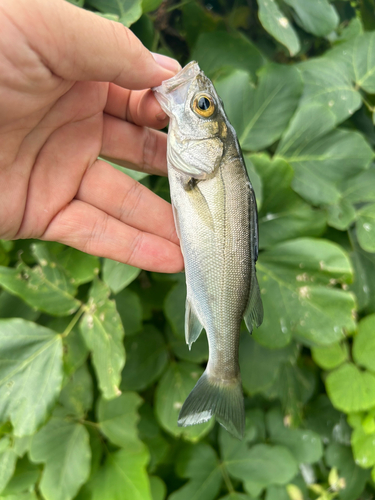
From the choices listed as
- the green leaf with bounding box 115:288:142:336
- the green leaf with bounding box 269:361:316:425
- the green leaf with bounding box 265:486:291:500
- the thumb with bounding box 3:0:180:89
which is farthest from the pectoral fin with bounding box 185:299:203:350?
the green leaf with bounding box 265:486:291:500

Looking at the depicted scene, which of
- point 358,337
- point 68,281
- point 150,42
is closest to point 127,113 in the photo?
point 150,42

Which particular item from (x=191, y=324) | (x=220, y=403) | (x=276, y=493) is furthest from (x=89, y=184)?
(x=276, y=493)

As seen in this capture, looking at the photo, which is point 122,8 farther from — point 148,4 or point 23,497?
point 23,497

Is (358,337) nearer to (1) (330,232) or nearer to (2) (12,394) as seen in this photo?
(1) (330,232)

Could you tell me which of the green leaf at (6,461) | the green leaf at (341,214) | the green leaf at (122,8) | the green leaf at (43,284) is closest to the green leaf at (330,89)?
the green leaf at (341,214)

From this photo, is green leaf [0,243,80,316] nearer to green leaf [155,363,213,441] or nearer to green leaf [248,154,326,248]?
green leaf [155,363,213,441]

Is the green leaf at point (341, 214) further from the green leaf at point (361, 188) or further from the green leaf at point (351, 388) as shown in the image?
the green leaf at point (351, 388)

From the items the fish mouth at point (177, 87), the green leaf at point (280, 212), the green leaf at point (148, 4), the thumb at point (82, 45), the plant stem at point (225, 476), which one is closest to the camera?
the thumb at point (82, 45)
